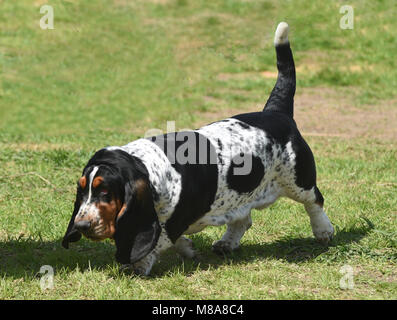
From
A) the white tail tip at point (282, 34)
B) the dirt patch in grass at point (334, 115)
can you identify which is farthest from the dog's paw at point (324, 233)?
the dirt patch in grass at point (334, 115)

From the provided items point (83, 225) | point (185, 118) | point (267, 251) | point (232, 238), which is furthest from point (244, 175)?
point (185, 118)

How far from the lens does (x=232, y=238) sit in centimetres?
516

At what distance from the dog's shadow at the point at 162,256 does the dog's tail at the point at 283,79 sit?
114cm

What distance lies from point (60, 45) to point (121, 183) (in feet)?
40.1

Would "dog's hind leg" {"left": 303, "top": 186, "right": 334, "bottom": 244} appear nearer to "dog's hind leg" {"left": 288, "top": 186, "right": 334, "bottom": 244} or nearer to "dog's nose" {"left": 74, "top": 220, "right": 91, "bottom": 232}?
"dog's hind leg" {"left": 288, "top": 186, "right": 334, "bottom": 244}

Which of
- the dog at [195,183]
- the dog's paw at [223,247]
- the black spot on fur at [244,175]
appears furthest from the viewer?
the dog's paw at [223,247]

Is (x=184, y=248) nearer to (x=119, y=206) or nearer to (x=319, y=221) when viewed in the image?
(x=119, y=206)

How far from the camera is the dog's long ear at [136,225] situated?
4070 mm

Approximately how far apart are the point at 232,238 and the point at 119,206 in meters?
1.37

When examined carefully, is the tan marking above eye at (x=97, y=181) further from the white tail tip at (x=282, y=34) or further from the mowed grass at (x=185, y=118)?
the white tail tip at (x=282, y=34)

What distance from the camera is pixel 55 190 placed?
7078 mm
